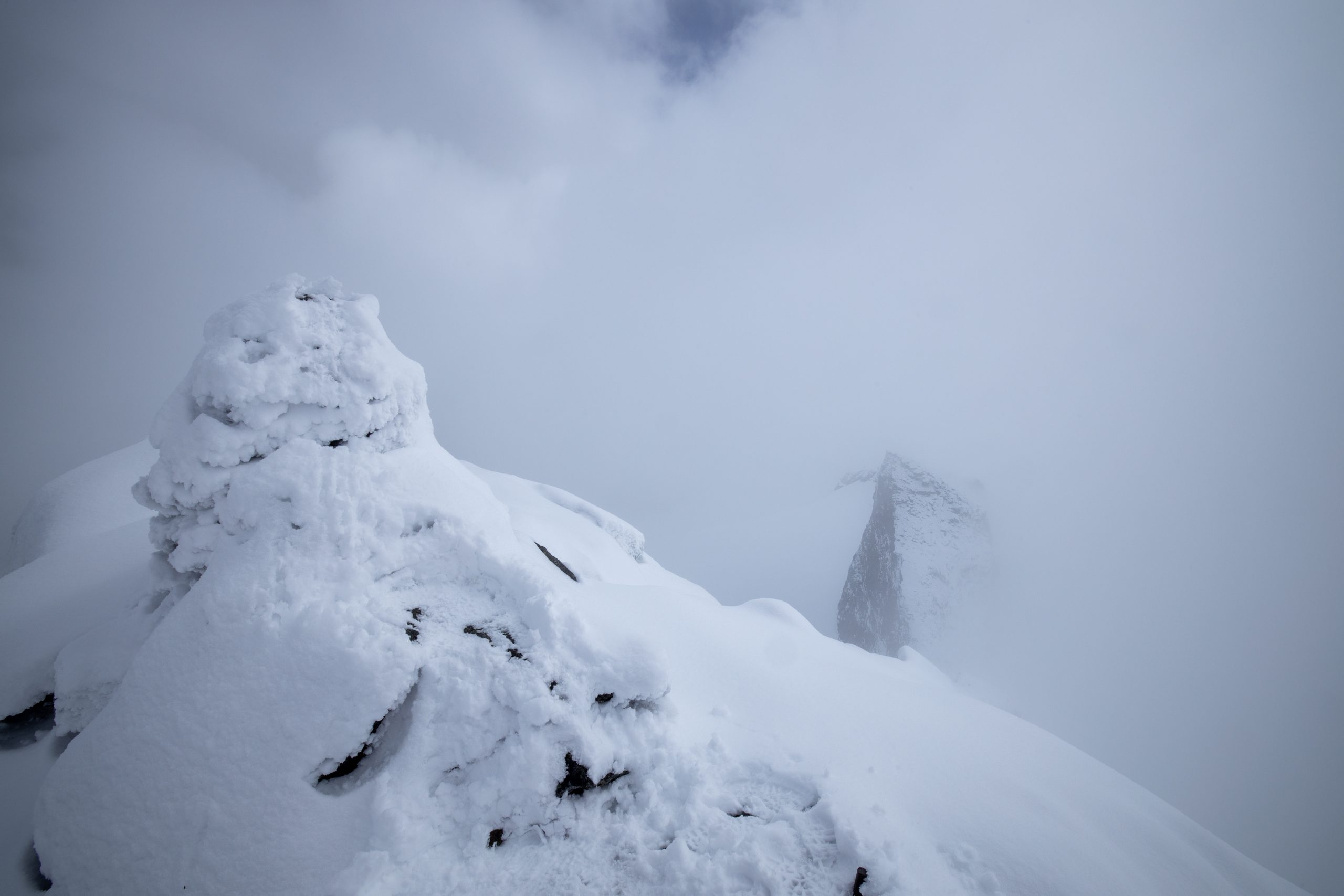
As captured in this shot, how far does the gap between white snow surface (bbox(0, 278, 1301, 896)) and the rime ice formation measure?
2731cm

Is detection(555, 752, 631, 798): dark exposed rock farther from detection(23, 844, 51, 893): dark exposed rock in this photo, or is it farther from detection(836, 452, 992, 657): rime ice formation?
detection(836, 452, 992, 657): rime ice formation

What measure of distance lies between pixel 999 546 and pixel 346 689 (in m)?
44.1

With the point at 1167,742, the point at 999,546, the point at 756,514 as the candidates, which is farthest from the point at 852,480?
the point at 1167,742

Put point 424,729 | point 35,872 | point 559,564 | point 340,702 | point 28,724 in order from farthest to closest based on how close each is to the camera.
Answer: point 559,564
point 28,724
point 424,729
point 340,702
point 35,872

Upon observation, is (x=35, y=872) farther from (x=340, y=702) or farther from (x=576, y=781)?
(x=576, y=781)

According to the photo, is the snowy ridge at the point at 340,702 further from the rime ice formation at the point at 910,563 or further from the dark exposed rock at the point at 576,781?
the rime ice formation at the point at 910,563

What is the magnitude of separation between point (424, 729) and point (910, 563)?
111ft

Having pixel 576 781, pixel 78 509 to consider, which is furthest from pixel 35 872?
pixel 78 509

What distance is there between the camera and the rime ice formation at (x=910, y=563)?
2984 cm

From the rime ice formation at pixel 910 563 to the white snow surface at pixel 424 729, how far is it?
89.6 feet

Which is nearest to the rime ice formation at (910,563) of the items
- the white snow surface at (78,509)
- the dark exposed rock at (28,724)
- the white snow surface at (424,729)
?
the white snow surface at (424,729)

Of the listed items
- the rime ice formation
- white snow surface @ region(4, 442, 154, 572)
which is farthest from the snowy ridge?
the rime ice formation

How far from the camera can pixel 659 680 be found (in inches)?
159

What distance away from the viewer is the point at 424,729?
360 centimetres
